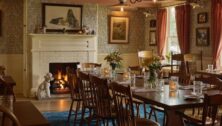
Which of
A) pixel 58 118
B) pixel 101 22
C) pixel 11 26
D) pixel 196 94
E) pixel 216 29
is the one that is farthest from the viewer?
pixel 101 22

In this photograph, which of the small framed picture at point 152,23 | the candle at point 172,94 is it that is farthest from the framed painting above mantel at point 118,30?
the candle at point 172,94

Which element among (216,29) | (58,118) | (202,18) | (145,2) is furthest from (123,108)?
(145,2)

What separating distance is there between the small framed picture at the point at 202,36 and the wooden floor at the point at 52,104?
3.48 metres

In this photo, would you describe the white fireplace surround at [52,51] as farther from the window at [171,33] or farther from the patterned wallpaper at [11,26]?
the window at [171,33]

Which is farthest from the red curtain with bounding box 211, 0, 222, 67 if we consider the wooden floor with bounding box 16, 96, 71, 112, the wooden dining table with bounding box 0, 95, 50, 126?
the wooden dining table with bounding box 0, 95, 50, 126

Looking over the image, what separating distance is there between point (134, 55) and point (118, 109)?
648 centimetres

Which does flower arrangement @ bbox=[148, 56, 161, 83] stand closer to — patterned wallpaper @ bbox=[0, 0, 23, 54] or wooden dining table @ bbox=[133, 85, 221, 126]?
wooden dining table @ bbox=[133, 85, 221, 126]

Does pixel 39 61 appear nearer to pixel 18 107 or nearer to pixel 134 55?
pixel 134 55

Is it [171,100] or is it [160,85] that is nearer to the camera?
[171,100]

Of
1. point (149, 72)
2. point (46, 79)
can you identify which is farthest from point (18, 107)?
point (46, 79)

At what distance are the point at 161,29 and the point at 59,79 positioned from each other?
3.23 metres

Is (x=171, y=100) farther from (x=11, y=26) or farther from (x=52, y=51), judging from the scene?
(x=11, y=26)

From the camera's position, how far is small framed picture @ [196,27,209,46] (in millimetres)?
7258

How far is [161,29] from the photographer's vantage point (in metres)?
8.86
